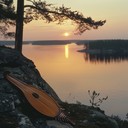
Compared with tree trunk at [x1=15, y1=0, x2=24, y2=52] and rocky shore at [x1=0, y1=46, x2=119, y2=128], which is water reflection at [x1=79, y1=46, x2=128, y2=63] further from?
rocky shore at [x1=0, y1=46, x2=119, y2=128]

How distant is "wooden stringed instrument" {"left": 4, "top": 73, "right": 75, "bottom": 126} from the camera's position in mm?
7643

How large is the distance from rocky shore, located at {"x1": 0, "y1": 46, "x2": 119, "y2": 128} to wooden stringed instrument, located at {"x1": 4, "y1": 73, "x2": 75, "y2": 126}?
0.10 m

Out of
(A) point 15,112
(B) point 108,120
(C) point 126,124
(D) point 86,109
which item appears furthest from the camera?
(C) point 126,124

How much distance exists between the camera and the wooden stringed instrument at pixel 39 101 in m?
7.64

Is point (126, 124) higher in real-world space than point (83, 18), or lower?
lower

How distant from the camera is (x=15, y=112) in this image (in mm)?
7211

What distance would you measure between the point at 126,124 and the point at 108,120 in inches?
63.2

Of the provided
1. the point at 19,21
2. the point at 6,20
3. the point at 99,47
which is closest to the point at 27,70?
the point at 19,21

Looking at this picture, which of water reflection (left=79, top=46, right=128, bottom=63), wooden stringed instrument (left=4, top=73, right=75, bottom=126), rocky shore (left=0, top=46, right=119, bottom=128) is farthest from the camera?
water reflection (left=79, top=46, right=128, bottom=63)

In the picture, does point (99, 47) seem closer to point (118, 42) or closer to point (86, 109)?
point (118, 42)

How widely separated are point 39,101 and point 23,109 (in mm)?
510

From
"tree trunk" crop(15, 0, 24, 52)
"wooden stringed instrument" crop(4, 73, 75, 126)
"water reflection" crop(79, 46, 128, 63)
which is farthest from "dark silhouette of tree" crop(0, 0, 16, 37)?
"water reflection" crop(79, 46, 128, 63)

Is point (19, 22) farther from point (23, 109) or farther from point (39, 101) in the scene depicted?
point (23, 109)

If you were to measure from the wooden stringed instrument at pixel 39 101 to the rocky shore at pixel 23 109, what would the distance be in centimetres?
10
